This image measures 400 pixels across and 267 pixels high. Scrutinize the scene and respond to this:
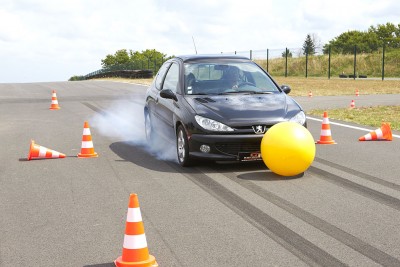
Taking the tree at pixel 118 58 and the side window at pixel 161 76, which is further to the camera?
the tree at pixel 118 58

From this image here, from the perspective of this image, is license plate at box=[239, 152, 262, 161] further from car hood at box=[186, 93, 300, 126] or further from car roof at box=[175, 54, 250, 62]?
car roof at box=[175, 54, 250, 62]

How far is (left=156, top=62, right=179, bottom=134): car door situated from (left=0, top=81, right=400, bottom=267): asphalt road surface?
0.61m

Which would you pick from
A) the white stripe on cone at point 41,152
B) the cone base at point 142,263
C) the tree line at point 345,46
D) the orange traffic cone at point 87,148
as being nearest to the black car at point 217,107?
the orange traffic cone at point 87,148

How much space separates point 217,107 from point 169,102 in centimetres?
128

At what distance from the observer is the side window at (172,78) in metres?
10.3

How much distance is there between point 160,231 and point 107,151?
17.4 ft

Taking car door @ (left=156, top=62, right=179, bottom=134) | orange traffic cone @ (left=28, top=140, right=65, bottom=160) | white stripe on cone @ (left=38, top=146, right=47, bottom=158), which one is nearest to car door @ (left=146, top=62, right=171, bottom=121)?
car door @ (left=156, top=62, right=179, bottom=134)

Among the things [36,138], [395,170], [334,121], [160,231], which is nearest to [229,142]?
[395,170]

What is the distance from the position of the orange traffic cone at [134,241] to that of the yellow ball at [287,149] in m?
3.78

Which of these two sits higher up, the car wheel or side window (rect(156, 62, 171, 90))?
side window (rect(156, 62, 171, 90))

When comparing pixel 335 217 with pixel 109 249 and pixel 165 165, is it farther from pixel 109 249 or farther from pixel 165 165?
pixel 165 165

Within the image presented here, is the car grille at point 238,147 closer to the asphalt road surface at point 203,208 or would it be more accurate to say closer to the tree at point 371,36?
the asphalt road surface at point 203,208

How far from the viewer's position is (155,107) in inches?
435

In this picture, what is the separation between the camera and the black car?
8.74 meters
